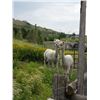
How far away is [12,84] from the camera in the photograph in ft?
6.39

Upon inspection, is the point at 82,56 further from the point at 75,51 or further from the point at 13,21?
the point at 13,21

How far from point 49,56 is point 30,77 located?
0.16 meters

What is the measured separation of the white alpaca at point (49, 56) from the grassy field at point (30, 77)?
0.03 metres

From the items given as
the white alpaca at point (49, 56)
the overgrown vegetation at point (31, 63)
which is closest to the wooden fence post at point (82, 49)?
the overgrown vegetation at point (31, 63)

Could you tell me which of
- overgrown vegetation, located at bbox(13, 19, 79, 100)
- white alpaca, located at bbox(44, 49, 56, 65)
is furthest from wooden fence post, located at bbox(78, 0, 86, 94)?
white alpaca, located at bbox(44, 49, 56, 65)

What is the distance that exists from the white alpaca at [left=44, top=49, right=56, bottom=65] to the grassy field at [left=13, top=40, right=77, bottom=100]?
0.11ft

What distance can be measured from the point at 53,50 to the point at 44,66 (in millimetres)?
107

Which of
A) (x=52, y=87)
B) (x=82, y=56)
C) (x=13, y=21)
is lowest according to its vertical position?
(x=52, y=87)

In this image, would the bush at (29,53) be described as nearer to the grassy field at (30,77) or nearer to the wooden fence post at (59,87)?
the grassy field at (30,77)

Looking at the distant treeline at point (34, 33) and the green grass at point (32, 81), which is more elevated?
the distant treeline at point (34, 33)

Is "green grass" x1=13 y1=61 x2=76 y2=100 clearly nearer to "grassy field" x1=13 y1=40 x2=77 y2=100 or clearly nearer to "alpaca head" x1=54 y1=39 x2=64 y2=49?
"grassy field" x1=13 y1=40 x2=77 y2=100

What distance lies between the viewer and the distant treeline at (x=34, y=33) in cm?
202

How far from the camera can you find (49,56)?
200cm
